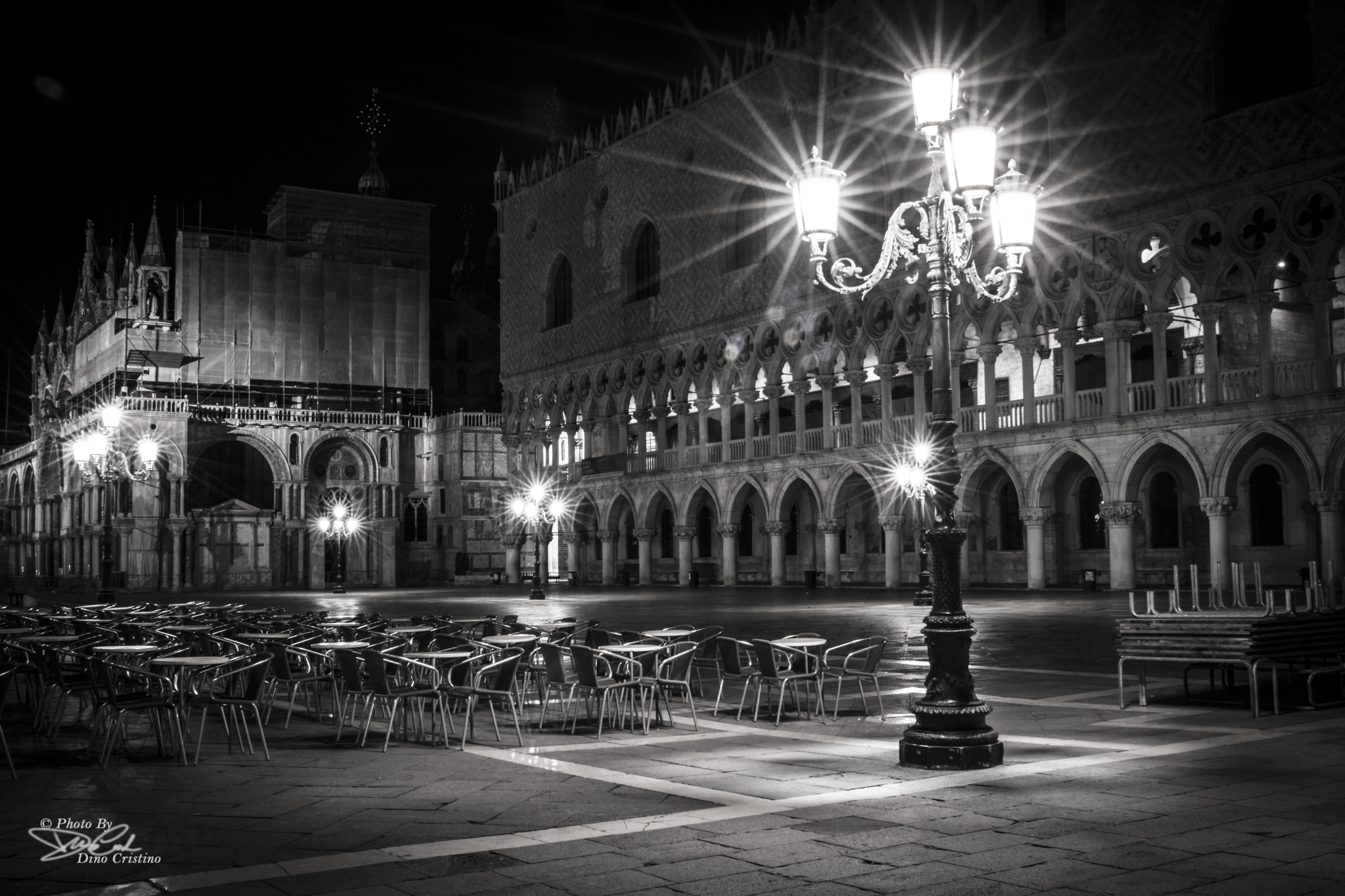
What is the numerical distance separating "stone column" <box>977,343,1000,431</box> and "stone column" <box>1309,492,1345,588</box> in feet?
27.9

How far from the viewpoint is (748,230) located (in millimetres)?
41406

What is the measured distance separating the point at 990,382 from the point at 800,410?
24.6ft

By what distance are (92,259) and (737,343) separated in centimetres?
4409

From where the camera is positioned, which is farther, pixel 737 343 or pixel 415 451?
pixel 415 451

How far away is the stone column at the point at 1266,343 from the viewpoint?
2684cm

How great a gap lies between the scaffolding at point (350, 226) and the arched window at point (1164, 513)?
39632 millimetres

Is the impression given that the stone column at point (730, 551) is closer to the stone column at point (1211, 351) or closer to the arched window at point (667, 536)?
the arched window at point (667, 536)

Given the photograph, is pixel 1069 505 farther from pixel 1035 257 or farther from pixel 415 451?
pixel 415 451

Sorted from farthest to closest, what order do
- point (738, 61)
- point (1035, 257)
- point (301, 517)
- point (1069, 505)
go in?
point (301, 517) < point (738, 61) < point (1069, 505) < point (1035, 257)

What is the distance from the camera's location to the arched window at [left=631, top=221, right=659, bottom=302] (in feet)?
153

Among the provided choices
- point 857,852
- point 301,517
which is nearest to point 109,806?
point 857,852

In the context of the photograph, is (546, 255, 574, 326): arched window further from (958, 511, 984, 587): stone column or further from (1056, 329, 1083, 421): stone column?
(1056, 329, 1083, 421): stone column

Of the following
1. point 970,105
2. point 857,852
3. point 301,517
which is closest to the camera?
point 857,852

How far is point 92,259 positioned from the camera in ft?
228
